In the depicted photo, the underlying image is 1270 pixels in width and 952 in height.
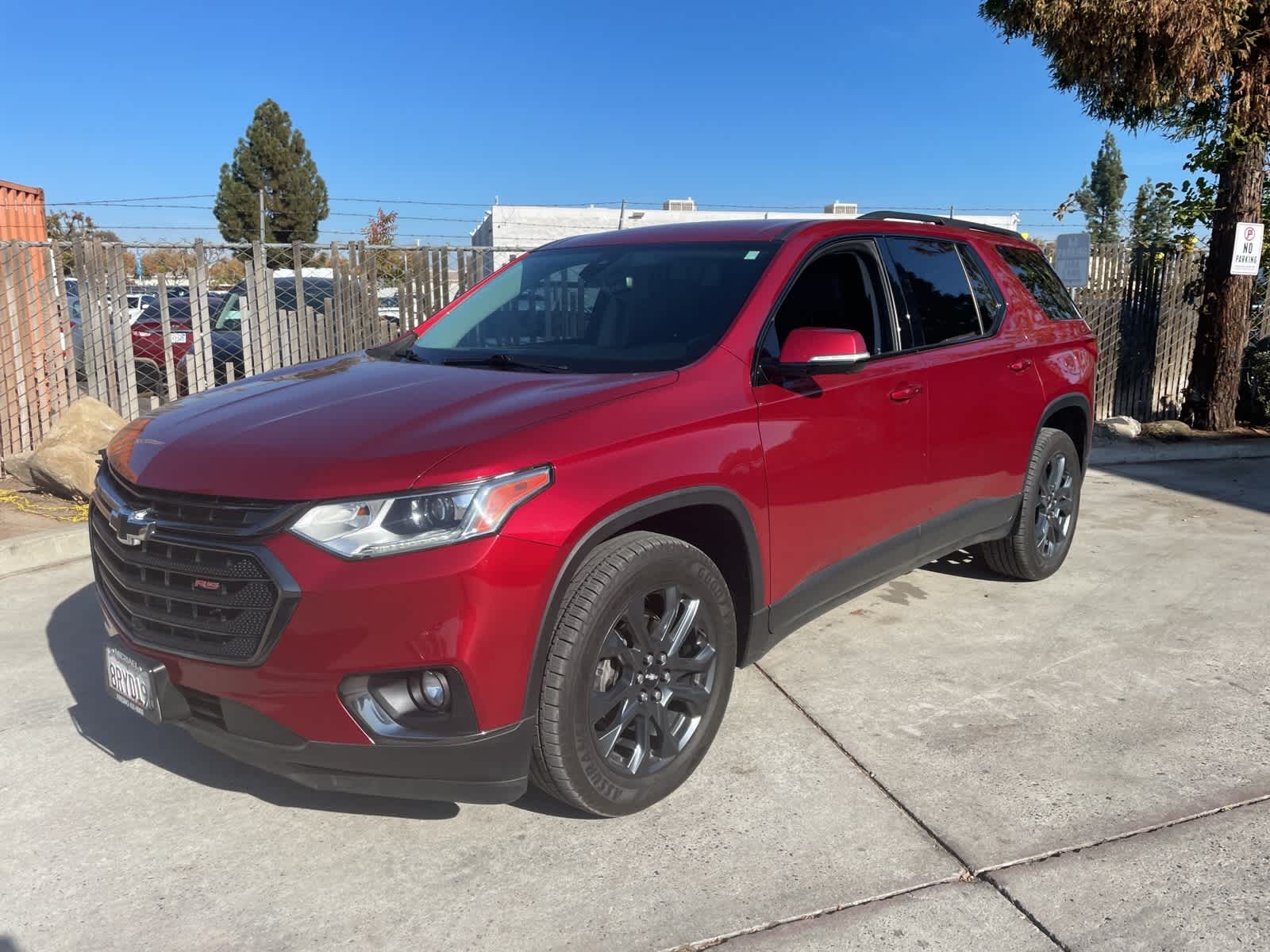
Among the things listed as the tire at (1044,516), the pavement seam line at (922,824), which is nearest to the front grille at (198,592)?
the pavement seam line at (922,824)

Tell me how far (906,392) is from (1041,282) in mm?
1926

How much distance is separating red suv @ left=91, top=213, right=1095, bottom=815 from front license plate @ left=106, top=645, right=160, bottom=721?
0.01 meters

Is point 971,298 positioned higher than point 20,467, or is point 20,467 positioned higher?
point 971,298

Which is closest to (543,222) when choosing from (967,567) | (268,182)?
(268,182)

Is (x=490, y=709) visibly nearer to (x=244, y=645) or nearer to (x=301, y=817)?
(x=244, y=645)

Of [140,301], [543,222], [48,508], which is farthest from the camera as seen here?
[543,222]

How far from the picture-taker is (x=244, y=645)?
2.68 meters

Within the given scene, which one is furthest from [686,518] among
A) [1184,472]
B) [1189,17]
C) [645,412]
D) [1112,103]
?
[1112,103]

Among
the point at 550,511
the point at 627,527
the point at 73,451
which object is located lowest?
the point at 73,451

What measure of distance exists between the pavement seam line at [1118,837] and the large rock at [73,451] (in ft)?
19.2

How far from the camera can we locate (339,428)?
2.95m

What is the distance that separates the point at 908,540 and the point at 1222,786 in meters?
1.43

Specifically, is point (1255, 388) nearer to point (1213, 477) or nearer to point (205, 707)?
point (1213, 477)

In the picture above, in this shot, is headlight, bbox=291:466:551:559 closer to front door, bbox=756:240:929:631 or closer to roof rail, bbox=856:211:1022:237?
front door, bbox=756:240:929:631
